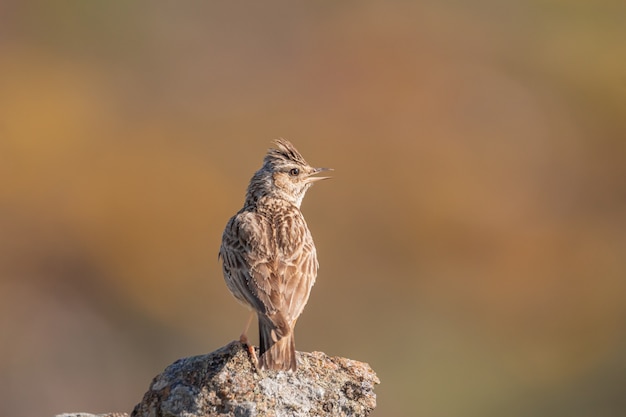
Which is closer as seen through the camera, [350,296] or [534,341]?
[350,296]

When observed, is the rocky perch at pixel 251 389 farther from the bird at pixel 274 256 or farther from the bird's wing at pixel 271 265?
the bird's wing at pixel 271 265

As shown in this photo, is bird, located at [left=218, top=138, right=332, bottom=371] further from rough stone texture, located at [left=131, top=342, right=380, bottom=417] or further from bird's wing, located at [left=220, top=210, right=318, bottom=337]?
rough stone texture, located at [left=131, top=342, right=380, bottom=417]

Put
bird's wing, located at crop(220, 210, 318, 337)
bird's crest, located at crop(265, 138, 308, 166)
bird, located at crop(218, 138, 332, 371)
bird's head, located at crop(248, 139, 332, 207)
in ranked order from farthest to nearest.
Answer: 1. bird's crest, located at crop(265, 138, 308, 166)
2. bird's head, located at crop(248, 139, 332, 207)
3. bird's wing, located at crop(220, 210, 318, 337)
4. bird, located at crop(218, 138, 332, 371)

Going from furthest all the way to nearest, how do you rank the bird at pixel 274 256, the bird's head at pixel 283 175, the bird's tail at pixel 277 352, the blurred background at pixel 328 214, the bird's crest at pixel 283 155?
the blurred background at pixel 328 214 → the bird's crest at pixel 283 155 → the bird's head at pixel 283 175 → the bird at pixel 274 256 → the bird's tail at pixel 277 352

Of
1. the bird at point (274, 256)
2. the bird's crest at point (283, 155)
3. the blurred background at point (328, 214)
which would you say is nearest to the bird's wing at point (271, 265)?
the bird at point (274, 256)

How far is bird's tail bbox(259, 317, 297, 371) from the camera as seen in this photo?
8414mm

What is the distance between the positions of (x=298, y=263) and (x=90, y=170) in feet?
75.2

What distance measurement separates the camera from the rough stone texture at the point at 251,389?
Answer: 8.44 metres

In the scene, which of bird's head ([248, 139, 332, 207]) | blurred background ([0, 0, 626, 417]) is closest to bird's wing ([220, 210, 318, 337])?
bird's head ([248, 139, 332, 207])

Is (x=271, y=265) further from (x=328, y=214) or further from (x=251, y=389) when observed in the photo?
(x=328, y=214)

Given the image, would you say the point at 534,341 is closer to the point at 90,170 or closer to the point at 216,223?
the point at 216,223

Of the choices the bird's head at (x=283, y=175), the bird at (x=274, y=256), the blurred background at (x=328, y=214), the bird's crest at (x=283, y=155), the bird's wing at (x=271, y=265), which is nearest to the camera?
the bird at (x=274, y=256)

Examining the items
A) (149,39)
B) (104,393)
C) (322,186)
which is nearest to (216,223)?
(322,186)

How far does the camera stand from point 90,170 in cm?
3180
